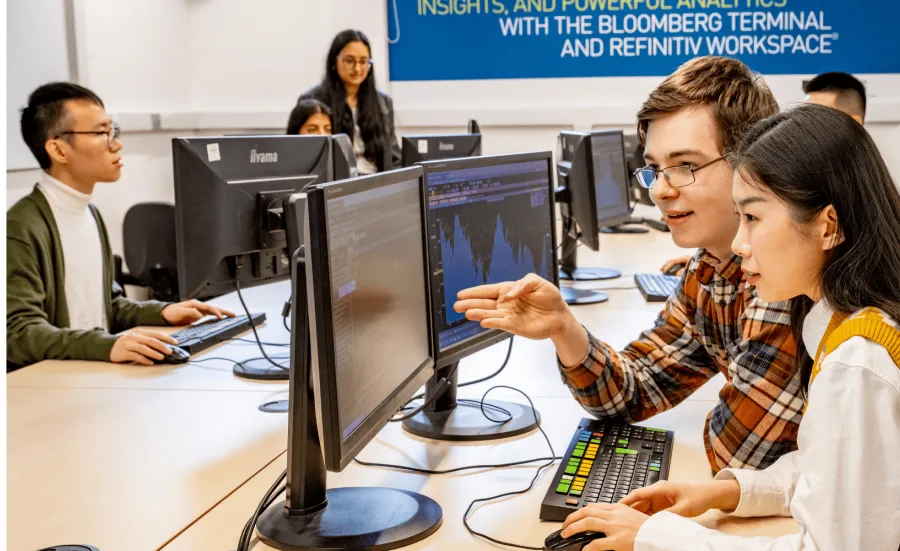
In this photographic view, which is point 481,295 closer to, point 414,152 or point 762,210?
point 762,210

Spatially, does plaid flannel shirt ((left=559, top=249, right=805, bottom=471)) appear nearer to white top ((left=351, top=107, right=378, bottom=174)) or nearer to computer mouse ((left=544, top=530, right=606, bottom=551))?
computer mouse ((left=544, top=530, right=606, bottom=551))

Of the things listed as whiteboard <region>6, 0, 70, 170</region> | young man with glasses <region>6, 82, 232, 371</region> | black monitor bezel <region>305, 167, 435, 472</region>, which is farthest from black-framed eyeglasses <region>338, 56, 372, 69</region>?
black monitor bezel <region>305, 167, 435, 472</region>

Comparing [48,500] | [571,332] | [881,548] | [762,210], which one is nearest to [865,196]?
[762,210]

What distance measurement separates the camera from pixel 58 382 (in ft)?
6.59

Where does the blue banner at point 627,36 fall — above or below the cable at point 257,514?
above

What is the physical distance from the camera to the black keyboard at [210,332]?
88.7 inches

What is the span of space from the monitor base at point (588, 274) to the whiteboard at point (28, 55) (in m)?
2.41

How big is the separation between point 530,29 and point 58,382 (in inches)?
163

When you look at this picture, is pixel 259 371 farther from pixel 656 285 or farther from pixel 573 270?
pixel 573 270

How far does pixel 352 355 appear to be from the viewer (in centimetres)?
112

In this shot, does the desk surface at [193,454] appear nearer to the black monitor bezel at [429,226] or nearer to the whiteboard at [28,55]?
the black monitor bezel at [429,226]

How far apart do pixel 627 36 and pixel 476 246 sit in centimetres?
420

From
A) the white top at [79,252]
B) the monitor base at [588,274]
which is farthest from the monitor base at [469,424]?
the monitor base at [588,274]

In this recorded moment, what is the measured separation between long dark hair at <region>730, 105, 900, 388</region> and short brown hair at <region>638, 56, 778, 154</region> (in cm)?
43
